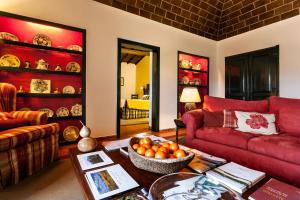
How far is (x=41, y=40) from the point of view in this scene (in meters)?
2.73

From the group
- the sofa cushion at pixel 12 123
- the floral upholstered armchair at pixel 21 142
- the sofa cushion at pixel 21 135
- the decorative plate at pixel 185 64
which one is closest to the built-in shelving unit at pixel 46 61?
the floral upholstered armchair at pixel 21 142

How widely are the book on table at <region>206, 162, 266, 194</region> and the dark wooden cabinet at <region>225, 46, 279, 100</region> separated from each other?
378 centimetres

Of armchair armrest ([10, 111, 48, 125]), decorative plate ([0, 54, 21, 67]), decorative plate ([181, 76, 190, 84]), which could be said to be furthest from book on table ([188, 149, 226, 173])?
decorative plate ([181, 76, 190, 84])

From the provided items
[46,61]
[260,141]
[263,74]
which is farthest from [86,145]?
[263,74]

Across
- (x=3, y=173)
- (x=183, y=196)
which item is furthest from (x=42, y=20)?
(x=183, y=196)

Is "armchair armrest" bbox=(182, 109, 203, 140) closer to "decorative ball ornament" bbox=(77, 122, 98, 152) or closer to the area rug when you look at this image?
"decorative ball ornament" bbox=(77, 122, 98, 152)

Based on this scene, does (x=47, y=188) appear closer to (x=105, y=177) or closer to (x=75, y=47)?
(x=105, y=177)

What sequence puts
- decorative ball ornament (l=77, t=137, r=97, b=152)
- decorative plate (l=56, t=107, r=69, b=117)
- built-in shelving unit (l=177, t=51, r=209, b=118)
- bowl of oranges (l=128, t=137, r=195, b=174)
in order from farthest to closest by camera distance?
built-in shelving unit (l=177, t=51, r=209, b=118) → decorative plate (l=56, t=107, r=69, b=117) → decorative ball ornament (l=77, t=137, r=97, b=152) → bowl of oranges (l=128, t=137, r=195, b=174)

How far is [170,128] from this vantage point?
4.23m

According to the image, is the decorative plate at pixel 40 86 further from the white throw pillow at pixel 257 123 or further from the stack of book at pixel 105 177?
the white throw pillow at pixel 257 123

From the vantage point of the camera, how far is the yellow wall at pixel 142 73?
384 inches

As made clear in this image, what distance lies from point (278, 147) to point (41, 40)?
345cm

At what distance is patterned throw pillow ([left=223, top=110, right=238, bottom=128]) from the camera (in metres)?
2.29

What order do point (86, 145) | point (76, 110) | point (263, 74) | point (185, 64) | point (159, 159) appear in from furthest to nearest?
point (185, 64), point (263, 74), point (76, 110), point (86, 145), point (159, 159)
